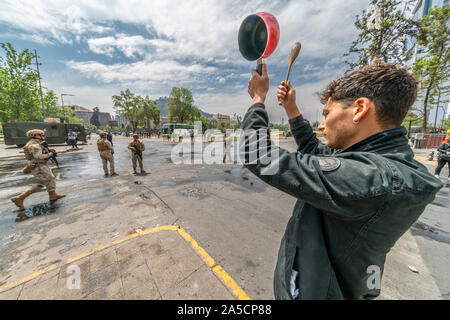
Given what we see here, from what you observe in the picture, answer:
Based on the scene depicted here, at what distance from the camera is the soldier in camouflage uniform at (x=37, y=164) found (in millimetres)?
4570

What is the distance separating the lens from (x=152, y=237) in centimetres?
314

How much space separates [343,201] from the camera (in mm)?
773

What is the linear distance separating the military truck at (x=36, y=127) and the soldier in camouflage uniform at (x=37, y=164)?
59.2 feet

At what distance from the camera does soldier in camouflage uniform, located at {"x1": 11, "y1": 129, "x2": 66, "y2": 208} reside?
15.0ft

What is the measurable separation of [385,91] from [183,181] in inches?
252

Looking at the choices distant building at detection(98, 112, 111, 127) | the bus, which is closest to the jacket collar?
the bus

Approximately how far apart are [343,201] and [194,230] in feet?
10.3

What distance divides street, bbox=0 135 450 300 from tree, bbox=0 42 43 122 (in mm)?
25897

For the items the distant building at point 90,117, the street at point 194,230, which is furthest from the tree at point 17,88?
the distant building at point 90,117

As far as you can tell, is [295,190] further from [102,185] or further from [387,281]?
[102,185]

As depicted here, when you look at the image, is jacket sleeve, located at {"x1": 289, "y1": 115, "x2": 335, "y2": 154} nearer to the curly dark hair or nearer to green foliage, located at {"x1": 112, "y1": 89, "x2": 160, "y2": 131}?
the curly dark hair

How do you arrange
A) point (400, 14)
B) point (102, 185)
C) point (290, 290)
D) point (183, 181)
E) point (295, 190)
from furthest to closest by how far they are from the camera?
1. point (400, 14)
2. point (183, 181)
3. point (102, 185)
4. point (290, 290)
5. point (295, 190)

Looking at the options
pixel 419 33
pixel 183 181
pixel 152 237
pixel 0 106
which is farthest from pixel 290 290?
pixel 0 106
